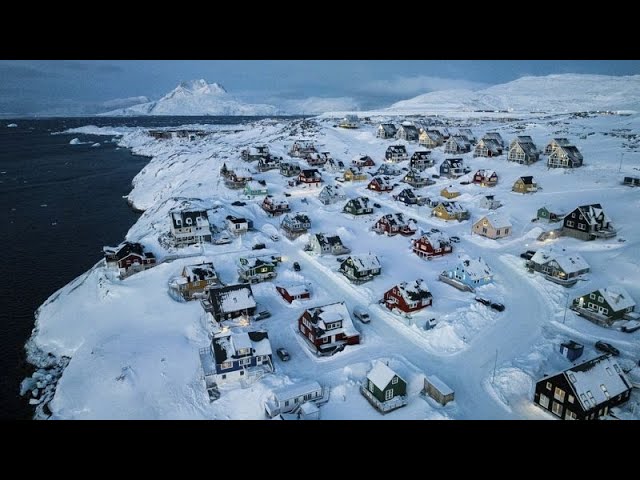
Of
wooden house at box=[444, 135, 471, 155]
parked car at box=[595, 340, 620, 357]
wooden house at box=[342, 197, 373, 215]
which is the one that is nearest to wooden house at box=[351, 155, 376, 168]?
wooden house at box=[444, 135, 471, 155]

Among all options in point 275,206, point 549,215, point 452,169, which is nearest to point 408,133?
point 452,169

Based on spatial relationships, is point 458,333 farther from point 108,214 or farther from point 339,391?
point 108,214

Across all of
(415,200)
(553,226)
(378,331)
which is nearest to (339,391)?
(378,331)

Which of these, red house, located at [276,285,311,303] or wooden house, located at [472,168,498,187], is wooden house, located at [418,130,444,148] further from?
red house, located at [276,285,311,303]

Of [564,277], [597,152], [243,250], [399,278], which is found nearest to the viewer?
[564,277]

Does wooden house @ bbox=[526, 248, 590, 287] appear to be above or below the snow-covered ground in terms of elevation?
above
